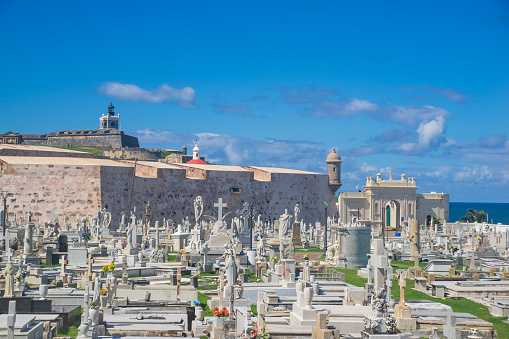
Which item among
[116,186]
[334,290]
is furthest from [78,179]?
[334,290]

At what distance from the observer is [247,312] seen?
10.1 metres

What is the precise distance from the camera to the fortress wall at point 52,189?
133ft

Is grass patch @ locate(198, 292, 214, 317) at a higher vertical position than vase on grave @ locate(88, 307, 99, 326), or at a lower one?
lower

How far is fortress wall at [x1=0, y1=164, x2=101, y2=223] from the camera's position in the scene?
40.5 metres

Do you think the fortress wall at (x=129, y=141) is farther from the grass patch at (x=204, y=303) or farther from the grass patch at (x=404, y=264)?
the grass patch at (x=204, y=303)

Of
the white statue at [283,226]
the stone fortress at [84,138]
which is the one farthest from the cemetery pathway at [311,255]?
the stone fortress at [84,138]

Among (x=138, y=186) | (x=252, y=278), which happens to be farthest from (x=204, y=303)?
(x=138, y=186)

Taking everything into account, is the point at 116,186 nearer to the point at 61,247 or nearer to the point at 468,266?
the point at 61,247

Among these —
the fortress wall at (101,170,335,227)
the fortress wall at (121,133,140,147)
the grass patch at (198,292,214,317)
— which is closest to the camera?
the grass patch at (198,292,214,317)

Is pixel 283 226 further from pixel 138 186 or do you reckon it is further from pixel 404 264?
pixel 138 186

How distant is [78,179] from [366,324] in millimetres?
35339

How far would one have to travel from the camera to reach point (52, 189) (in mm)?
41500

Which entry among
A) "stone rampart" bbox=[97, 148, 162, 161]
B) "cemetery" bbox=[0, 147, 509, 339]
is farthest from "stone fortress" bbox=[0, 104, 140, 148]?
"cemetery" bbox=[0, 147, 509, 339]

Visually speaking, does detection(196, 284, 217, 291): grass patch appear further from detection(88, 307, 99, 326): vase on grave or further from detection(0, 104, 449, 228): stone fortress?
detection(0, 104, 449, 228): stone fortress
